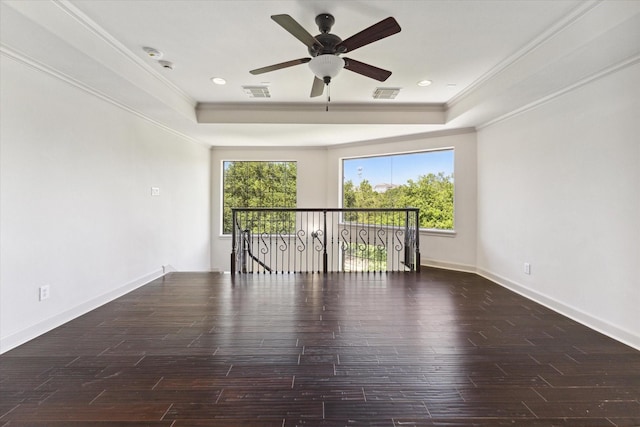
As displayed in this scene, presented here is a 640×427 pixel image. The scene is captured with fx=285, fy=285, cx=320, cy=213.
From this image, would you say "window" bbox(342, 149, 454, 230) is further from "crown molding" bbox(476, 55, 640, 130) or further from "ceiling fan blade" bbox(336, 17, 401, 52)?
"ceiling fan blade" bbox(336, 17, 401, 52)

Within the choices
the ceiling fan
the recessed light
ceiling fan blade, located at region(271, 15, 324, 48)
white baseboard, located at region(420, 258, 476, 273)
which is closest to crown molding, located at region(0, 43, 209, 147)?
the recessed light

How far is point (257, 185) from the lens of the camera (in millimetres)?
7066

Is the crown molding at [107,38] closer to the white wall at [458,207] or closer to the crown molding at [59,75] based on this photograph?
the crown molding at [59,75]

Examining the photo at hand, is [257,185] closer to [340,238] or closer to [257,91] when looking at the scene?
[340,238]

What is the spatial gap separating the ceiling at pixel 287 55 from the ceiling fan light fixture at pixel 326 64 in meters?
0.42

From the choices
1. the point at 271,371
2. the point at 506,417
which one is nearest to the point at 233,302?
the point at 271,371

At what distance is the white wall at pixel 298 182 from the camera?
22.6ft

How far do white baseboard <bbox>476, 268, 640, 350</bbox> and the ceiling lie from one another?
2.41 metres

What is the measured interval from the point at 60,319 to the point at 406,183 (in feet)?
18.8

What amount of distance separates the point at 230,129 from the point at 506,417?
5.02 m

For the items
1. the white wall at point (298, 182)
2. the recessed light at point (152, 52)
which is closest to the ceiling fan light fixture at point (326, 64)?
the recessed light at point (152, 52)

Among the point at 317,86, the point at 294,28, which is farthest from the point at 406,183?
the point at 294,28

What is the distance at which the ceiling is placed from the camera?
2240mm

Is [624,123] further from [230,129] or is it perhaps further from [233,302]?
[230,129]
